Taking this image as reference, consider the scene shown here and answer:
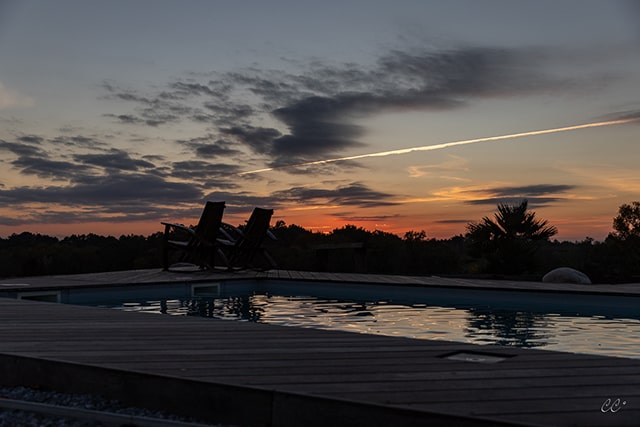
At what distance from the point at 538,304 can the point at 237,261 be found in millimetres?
5274

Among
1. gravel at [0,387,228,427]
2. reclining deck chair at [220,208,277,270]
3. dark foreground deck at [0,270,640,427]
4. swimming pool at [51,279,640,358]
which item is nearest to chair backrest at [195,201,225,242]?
reclining deck chair at [220,208,277,270]

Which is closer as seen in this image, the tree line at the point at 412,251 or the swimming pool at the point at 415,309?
the swimming pool at the point at 415,309

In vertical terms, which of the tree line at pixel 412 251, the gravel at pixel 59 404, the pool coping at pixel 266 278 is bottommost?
the gravel at pixel 59 404

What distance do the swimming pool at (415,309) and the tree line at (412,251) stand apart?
3303 millimetres

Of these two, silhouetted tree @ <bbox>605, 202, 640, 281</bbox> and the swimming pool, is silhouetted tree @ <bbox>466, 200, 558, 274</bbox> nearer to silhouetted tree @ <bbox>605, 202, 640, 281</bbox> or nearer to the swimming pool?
silhouetted tree @ <bbox>605, 202, 640, 281</bbox>

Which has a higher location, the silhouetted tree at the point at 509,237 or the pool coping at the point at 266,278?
the silhouetted tree at the point at 509,237

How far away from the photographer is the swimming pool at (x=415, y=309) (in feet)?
19.0

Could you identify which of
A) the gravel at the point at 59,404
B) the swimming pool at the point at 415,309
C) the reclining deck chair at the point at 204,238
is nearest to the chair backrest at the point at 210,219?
the reclining deck chair at the point at 204,238

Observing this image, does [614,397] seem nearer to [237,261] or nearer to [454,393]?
[454,393]

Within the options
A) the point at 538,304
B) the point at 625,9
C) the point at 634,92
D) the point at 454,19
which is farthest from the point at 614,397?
the point at 634,92

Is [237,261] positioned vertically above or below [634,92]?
below

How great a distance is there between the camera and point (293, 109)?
13.6m

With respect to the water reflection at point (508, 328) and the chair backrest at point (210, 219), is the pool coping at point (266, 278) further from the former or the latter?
the water reflection at point (508, 328)

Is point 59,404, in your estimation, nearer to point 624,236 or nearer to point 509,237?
point 509,237
